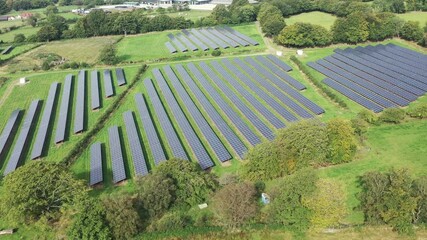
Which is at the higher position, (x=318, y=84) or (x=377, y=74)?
(x=318, y=84)

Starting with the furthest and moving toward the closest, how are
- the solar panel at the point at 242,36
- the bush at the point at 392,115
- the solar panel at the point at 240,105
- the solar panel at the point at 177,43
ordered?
1. the solar panel at the point at 242,36
2. the solar panel at the point at 177,43
3. the bush at the point at 392,115
4. the solar panel at the point at 240,105

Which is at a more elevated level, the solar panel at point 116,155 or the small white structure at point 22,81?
the solar panel at point 116,155

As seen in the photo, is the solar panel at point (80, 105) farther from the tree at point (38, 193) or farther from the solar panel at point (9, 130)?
the tree at point (38, 193)

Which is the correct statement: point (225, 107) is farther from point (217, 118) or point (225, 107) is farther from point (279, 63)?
point (279, 63)

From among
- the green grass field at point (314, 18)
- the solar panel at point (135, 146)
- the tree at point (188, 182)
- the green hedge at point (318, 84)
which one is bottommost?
the green grass field at point (314, 18)

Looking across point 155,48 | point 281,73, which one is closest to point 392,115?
point 281,73

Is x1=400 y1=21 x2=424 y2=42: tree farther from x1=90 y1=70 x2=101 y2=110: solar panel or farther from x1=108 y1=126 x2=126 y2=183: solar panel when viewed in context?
x1=90 y1=70 x2=101 y2=110: solar panel

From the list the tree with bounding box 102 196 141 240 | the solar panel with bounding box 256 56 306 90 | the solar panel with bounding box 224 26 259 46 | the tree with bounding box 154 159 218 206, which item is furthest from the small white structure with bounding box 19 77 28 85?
the solar panel with bounding box 224 26 259 46

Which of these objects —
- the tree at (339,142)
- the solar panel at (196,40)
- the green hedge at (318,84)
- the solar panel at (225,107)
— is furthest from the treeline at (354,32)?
the tree at (339,142)
